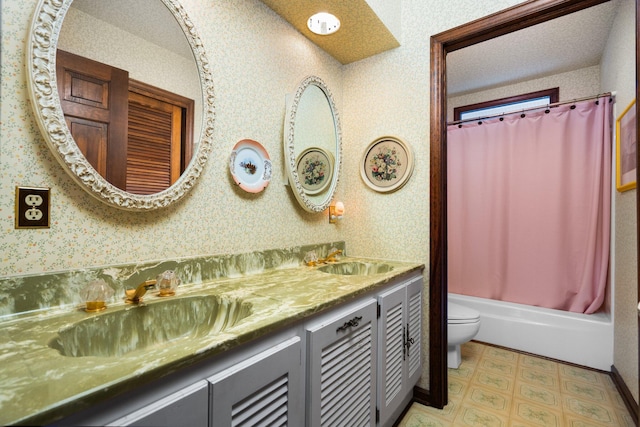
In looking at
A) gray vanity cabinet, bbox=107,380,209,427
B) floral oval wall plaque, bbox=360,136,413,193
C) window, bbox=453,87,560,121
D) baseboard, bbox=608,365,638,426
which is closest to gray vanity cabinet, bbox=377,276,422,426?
floral oval wall plaque, bbox=360,136,413,193

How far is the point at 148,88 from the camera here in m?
1.14

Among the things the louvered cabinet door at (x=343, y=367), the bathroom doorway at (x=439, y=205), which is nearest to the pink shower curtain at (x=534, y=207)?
the bathroom doorway at (x=439, y=205)

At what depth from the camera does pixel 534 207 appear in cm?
267

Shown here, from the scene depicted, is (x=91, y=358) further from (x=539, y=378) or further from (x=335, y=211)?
(x=539, y=378)

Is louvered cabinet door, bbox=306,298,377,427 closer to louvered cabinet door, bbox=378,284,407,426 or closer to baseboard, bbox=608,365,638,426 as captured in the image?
louvered cabinet door, bbox=378,284,407,426

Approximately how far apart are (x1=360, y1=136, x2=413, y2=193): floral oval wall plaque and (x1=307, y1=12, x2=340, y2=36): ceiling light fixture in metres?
0.75

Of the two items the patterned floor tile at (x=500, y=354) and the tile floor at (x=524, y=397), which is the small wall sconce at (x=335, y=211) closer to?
the tile floor at (x=524, y=397)

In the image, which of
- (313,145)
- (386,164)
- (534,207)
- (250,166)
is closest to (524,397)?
(534,207)

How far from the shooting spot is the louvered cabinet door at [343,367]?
1.00m

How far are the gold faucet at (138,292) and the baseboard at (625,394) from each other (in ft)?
8.30

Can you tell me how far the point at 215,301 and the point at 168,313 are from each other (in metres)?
0.16

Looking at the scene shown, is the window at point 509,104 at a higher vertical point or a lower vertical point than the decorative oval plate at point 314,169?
higher

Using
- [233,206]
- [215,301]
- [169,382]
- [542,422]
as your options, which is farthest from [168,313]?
[542,422]

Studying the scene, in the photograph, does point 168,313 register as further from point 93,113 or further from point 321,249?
point 321,249
